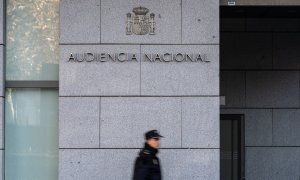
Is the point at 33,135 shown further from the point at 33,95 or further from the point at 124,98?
the point at 124,98

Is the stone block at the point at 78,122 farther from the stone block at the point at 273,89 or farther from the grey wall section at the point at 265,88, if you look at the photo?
the stone block at the point at 273,89

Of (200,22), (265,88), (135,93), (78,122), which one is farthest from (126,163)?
(265,88)

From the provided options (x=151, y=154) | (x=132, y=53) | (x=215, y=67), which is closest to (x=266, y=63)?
(x=215, y=67)

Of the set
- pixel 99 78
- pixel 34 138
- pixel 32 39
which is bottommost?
pixel 34 138

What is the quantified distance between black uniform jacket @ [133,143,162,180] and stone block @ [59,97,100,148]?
2505mm

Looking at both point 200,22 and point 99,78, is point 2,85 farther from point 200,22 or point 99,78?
point 200,22

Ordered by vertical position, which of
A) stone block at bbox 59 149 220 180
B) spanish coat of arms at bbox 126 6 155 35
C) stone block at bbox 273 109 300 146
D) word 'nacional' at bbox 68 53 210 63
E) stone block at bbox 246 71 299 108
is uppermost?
spanish coat of arms at bbox 126 6 155 35

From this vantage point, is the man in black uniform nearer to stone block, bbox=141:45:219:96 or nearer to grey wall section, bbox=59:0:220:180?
grey wall section, bbox=59:0:220:180

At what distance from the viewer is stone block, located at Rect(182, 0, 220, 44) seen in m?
11.2

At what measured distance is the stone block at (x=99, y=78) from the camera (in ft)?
36.4

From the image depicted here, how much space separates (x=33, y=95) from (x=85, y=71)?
132cm

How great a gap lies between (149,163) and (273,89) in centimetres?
690

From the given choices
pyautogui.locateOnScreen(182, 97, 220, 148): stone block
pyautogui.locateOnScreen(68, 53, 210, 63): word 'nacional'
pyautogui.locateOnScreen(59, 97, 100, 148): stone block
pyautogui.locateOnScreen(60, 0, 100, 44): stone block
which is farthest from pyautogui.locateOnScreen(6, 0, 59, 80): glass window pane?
pyautogui.locateOnScreen(182, 97, 220, 148): stone block

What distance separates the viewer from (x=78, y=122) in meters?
11.1
